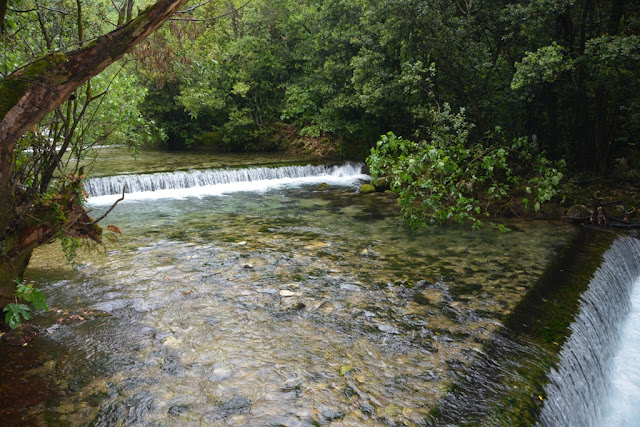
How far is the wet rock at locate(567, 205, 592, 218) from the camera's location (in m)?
10.6

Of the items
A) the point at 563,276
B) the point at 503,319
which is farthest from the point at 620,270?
the point at 503,319

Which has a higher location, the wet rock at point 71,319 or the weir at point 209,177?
the weir at point 209,177

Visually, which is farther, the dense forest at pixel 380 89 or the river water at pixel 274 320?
the dense forest at pixel 380 89

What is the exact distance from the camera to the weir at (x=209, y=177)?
49.1ft

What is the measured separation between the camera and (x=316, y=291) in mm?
6250

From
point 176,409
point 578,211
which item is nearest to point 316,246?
point 176,409

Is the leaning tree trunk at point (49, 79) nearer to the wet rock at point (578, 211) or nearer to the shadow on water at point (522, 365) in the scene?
the shadow on water at point (522, 365)

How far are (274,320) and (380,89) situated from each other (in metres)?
11.4

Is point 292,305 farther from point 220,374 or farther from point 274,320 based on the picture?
point 220,374

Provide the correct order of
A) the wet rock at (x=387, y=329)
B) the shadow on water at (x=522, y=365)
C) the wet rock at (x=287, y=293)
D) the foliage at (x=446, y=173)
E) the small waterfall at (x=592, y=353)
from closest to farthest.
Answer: the shadow on water at (x=522, y=365)
the small waterfall at (x=592, y=353)
the wet rock at (x=387, y=329)
the wet rock at (x=287, y=293)
the foliage at (x=446, y=173)

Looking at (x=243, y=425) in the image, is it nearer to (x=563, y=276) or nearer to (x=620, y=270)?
(x=563, y=276)

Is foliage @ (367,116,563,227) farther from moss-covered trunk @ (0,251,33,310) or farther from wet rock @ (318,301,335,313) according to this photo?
moss-covered trunk @ (0,251,33,310)

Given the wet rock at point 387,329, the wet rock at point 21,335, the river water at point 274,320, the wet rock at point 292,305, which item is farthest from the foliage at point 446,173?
the wet rock at point 21,335

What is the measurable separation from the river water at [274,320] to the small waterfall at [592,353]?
0.82m
